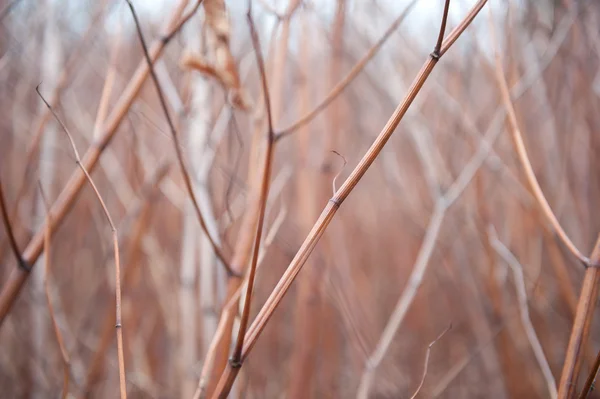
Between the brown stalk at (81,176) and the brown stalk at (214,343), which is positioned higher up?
the brown stalk at (81,176)

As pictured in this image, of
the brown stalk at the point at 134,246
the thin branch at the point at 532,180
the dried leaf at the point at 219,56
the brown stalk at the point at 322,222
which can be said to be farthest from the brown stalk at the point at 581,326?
the brown stalk at the point at 134,246

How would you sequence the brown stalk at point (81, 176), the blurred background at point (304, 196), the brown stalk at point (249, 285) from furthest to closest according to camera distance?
the blurred background at point (304, 196), the brown stalk at point (81, 176), the brown stalk at point (249, 285)

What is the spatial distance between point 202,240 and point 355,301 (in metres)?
0.38

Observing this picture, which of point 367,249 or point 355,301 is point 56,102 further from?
point 367,249

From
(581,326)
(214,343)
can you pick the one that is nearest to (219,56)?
(214,343)

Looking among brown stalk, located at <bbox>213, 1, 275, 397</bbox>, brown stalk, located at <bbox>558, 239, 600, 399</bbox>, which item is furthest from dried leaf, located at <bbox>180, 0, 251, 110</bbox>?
brown stalk, located at <bbox>558, 239, 600, 399</bbox>

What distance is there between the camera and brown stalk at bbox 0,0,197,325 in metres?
0.38

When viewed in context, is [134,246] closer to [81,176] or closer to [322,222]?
[81,176]

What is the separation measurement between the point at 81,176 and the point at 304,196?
0.36 meters

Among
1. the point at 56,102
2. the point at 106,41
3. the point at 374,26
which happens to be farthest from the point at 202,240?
the point at 106,41

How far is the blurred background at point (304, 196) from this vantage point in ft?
1.77

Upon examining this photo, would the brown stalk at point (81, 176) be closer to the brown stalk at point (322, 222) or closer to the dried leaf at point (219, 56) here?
the dried leaf at point (219, 56)

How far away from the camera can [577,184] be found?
94cm

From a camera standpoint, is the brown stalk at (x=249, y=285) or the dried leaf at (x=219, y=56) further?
the dried leaf at (x=219, y=56)
